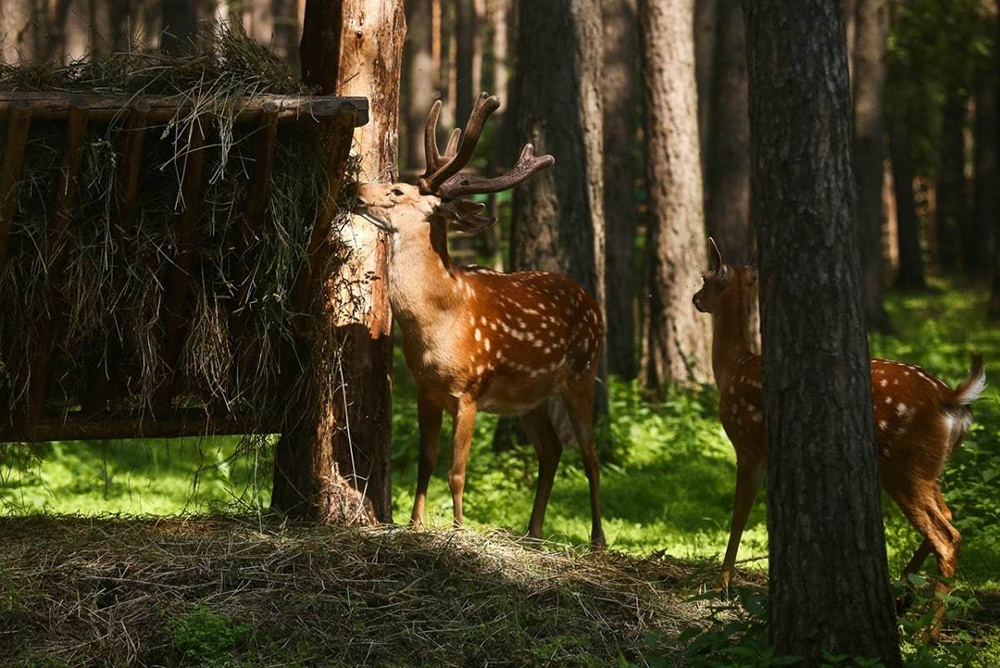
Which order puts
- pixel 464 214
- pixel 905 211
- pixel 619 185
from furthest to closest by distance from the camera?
pixel 905 211, pixel 619 185, pixel 464 214

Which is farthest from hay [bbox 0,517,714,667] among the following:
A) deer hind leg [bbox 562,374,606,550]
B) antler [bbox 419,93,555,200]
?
antler [bbox 419,93,555,200]

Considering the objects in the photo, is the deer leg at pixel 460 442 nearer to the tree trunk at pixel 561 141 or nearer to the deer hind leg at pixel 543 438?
the deer hind leg at pixel 543 438

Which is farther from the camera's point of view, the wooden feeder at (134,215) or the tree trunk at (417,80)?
the tree trunk at (417,80)

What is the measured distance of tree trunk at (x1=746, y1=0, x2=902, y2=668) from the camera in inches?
213

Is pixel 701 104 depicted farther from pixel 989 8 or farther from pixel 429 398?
pixel 429 398

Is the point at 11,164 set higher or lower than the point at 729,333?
higher

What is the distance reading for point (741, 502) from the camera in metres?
7.43

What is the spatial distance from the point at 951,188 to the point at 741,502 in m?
28.9

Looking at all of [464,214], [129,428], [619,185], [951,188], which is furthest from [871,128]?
[951,188]

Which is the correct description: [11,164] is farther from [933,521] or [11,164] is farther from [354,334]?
[933,521]

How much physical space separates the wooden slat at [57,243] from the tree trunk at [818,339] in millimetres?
2934

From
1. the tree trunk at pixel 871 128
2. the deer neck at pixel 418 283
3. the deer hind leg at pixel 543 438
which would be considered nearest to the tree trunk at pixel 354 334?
the deer neck at pixel 418 283

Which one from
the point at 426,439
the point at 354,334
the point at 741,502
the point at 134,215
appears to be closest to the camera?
the point at 134,215

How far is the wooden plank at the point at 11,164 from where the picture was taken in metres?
5.89
